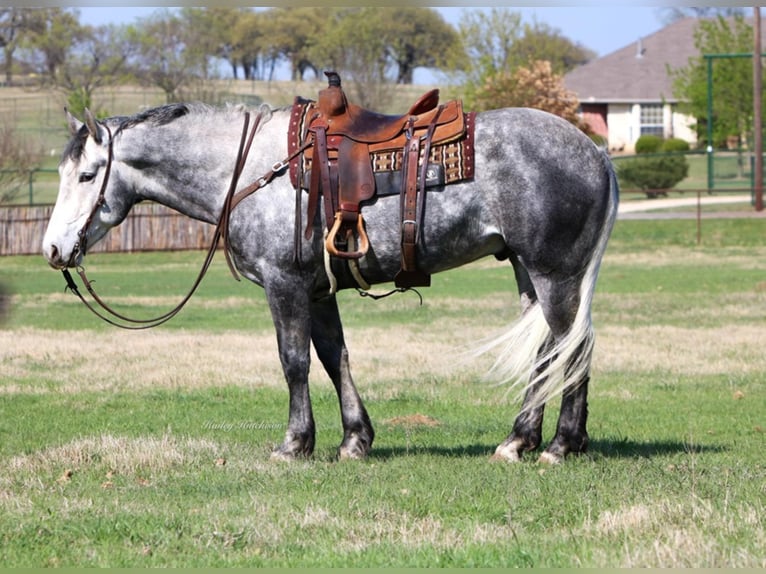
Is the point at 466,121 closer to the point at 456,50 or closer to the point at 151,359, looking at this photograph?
the point at 151,359

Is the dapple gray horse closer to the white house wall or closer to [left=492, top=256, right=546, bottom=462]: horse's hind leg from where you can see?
[left=492, top=256, right=546, bottom=462]: horse's hind leg

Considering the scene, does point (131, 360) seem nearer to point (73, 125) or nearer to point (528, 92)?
point (73, 125)

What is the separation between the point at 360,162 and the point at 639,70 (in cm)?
6823

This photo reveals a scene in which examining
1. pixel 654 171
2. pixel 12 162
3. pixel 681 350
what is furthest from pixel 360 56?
pixel 681 350

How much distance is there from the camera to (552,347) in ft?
26.8

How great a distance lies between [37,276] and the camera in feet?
98.7

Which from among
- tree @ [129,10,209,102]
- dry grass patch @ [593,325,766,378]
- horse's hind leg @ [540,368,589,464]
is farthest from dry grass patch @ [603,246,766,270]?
tree @ [129,10,209,102]

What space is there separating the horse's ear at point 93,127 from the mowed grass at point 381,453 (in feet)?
5.54

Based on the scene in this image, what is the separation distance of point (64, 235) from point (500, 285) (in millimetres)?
17587

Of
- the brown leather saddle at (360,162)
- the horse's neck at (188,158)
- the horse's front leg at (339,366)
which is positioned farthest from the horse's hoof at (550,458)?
the horse's neck at (188,158)

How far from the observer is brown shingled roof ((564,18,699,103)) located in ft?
232

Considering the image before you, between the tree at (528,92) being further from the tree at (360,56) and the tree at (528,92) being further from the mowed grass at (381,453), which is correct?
the mowed grass at (381,453)

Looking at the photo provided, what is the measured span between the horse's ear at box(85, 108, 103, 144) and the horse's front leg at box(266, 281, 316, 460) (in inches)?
59.5

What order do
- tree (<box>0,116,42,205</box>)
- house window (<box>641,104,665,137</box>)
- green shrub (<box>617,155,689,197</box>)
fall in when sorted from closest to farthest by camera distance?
1. tree (<box>0,116,42,205</box>)
2. green shrub (<box>617,155,689,197</box>)
3. house window (<box>641,104,665,137</box>)
